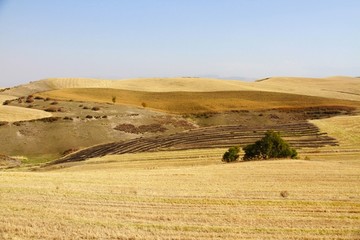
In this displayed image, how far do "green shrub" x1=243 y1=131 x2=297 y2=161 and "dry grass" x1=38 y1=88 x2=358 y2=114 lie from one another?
183ft

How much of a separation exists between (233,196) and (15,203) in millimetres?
11256

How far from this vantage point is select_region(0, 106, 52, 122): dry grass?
7525 centimetres

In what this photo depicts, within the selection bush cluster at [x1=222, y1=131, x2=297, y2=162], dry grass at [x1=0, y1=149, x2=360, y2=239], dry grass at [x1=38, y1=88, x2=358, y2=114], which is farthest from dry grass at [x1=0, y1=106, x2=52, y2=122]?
dry grass at [x1=0, y1=149, x2=360, y2=239]

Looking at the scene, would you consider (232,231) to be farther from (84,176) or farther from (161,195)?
(84,176)

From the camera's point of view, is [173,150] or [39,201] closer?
[39,201]

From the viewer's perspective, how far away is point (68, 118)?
7688 cm

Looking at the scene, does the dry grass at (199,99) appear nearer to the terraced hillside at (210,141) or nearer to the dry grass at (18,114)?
the dry grass at (18,114)

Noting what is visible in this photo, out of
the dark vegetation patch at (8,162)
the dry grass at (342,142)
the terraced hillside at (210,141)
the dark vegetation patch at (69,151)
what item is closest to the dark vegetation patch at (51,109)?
the dark vegetation patch at (69,151)

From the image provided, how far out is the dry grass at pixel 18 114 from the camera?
75.2m

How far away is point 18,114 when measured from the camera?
259 ft

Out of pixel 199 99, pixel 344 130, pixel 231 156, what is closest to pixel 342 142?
pixel 344 130

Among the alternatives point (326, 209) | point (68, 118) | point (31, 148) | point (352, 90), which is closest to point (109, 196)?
point (326, 209)

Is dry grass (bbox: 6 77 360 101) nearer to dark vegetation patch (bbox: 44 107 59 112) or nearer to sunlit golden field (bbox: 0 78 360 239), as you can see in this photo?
dark vegetation patch (bbox: 44 107 59 112)

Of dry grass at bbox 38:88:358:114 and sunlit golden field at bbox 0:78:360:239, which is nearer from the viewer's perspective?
sunlit golden field at bbox 0:78:360:239
